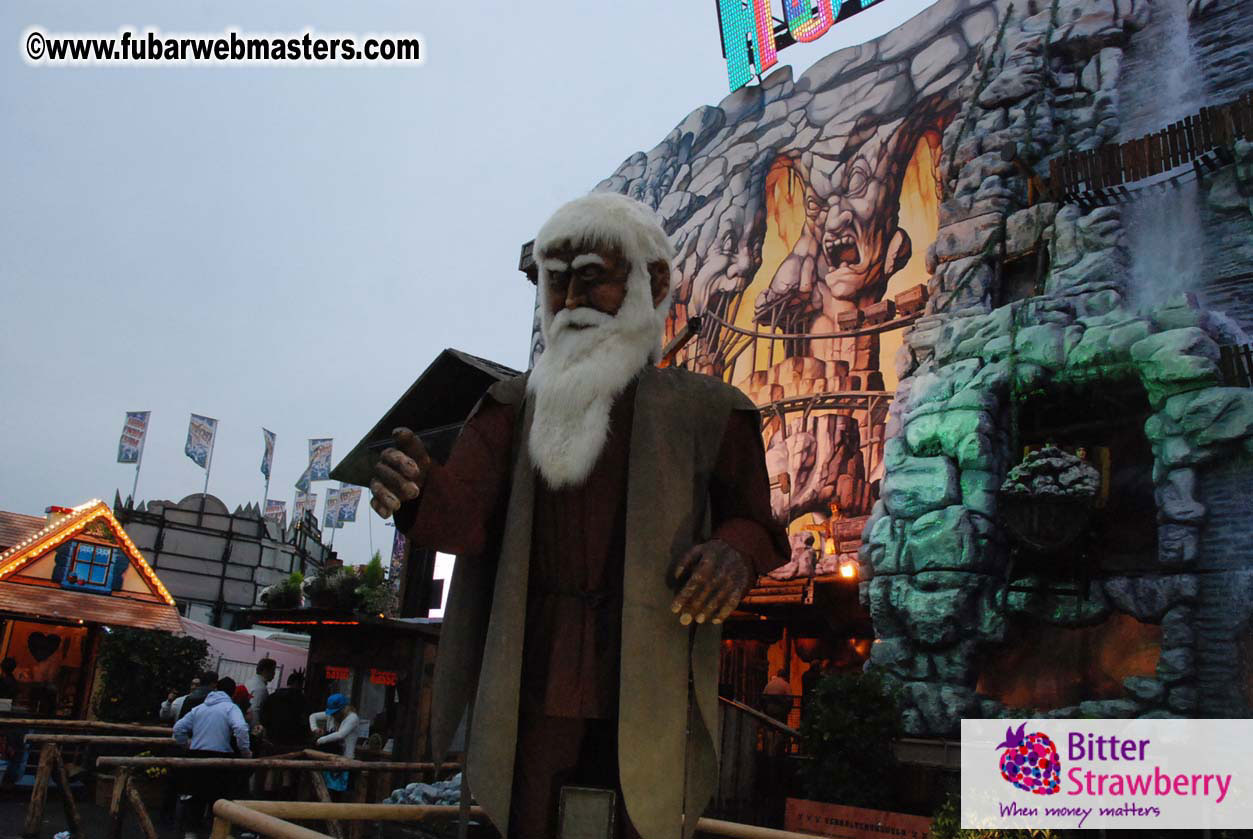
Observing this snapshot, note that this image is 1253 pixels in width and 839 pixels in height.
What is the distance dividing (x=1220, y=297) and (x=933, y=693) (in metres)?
4.72

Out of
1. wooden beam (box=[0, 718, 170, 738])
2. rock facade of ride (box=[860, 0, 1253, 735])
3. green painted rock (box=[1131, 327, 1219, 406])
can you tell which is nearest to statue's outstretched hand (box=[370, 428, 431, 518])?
wooden beam (box=[0, 718, 170, 738])

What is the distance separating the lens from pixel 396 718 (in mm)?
9688

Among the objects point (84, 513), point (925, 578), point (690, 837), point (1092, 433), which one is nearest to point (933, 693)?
point (925, 578)

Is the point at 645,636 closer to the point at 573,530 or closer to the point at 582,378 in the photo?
the point at 573,530

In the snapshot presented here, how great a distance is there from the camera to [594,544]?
1854 mm

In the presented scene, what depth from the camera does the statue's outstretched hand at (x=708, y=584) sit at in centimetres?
162

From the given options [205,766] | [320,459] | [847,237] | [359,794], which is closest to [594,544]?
[205,766]

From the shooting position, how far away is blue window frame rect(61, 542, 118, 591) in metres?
13.4

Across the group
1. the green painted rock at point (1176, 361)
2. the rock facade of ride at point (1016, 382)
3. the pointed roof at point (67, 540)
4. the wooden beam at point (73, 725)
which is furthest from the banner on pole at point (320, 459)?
the green painted rock at point (1176, 361)

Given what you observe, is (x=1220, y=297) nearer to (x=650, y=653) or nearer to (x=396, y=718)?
(x=650, y=653)

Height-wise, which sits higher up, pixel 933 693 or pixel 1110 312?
pixel 1110 312

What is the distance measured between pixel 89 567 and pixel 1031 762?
44.3 ft

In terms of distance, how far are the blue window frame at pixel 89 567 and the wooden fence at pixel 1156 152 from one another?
568 inches

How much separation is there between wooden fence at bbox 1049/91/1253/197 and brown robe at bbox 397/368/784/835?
28.6 ft
